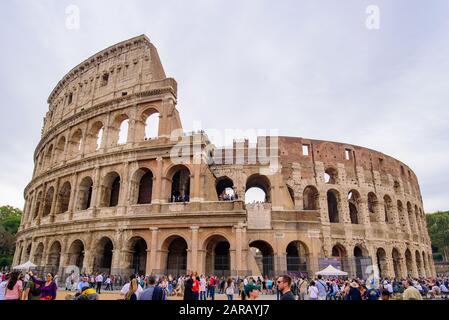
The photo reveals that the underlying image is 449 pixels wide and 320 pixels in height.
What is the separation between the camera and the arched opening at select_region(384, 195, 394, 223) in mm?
27972

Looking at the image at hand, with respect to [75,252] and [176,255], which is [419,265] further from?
[75,252]

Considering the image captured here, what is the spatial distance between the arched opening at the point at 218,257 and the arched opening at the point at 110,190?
780 centimetres

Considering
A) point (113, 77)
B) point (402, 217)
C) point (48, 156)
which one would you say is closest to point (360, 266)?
point (402, 217)

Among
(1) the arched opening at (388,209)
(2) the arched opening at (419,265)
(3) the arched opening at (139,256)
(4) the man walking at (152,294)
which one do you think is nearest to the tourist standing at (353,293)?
(4) the man walking at (152,294)

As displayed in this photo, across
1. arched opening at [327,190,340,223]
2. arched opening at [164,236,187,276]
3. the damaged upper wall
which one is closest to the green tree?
arched opening at [327,190,340,223]

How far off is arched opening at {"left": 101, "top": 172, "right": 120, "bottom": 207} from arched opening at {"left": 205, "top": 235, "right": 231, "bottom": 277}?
7795 mm

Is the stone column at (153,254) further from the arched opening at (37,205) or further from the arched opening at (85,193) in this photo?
the arched opening at (37,205)

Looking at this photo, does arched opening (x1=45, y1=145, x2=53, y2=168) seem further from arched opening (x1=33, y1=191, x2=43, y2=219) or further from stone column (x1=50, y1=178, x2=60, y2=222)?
stone column (x1=50, y1=178, x2=60, y2=222)

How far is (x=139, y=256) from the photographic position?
20.4 meters

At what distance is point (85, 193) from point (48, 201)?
4.95 meters

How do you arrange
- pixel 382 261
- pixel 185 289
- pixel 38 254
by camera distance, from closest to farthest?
pixel 185 289 < pixel 38 254 < pixel 382 261

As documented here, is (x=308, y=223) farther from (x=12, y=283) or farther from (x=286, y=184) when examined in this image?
(x=12, y=283)

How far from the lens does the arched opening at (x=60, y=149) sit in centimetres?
2519

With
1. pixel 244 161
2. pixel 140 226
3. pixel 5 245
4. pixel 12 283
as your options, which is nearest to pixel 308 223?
pixel 244 161
